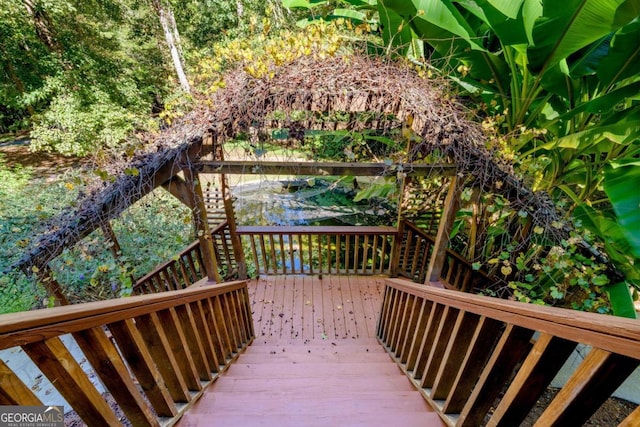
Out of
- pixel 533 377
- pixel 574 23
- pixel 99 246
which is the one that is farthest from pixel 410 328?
pixel 99 246

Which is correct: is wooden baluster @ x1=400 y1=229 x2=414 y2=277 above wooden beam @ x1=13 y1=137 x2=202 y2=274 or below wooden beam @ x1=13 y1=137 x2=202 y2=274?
below

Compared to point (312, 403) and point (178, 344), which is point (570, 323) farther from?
point (178, 344)

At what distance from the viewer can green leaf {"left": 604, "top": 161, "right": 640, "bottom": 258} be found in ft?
5.45

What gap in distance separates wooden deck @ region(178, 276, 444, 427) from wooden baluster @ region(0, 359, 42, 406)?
2.59 feet

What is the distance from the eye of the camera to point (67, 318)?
0.81 meters

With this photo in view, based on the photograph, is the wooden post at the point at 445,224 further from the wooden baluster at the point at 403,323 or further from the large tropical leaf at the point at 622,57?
the large tropical leaf at the point at 622,57

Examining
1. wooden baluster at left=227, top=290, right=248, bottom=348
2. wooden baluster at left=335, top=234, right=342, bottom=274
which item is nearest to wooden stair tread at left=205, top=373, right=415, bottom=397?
wooden baluster at left=227, top=290, right=248, bottom=348

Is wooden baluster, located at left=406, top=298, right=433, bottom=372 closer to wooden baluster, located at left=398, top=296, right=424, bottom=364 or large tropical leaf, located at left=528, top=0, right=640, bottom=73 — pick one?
wooden baluster, located at left=398, top=296, right=424, bottom=364

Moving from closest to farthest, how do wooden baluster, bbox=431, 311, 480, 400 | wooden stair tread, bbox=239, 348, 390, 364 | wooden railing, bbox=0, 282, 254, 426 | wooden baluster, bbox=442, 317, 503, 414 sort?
1. wooden railing, bbox=0, 282, 254, 426
2. wooden baluster, bbox=442, 317, 503, 414
3. wooden baluster, bbox=431, 311, 480, 400
4. wooden stair tread, bbox=239, 348, 390, 364

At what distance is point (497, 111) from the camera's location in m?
2.86

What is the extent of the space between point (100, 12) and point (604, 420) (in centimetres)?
1365

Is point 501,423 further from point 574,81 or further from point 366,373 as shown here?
point 574,81

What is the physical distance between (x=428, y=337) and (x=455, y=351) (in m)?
0.36

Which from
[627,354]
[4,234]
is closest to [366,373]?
[627,354]
